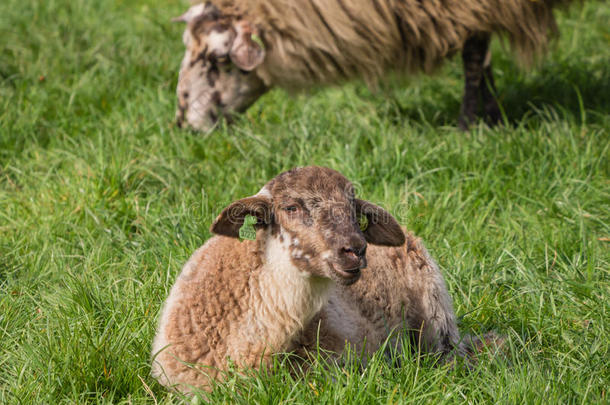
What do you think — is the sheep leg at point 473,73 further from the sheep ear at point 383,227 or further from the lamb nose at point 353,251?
the lamb nose at point 353,251

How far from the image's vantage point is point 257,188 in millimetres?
4316

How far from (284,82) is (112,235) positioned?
2.06m

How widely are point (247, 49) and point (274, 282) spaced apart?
289 cm

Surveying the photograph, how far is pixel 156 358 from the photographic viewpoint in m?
2.79

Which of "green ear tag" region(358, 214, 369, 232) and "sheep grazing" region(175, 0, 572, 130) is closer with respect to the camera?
"green ear tag" region(358, 214, 369, 232)

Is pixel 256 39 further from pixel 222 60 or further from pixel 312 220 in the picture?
pixel 312 220

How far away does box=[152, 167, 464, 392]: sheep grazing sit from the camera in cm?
259

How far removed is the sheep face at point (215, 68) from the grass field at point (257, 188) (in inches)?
7.9

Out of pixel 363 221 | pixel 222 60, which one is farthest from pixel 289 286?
pixel 222 60

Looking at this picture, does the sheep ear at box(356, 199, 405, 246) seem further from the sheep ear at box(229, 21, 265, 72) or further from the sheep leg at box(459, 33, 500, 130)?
the sheep leg at box(459, 33, 500, 130)

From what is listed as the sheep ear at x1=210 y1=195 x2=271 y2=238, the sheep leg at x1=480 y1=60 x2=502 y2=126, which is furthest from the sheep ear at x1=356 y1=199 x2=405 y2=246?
the sheep leg at x1=480 y1=60 x2=502 y2=126

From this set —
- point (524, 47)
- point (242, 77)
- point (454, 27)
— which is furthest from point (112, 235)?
point (524, 47)

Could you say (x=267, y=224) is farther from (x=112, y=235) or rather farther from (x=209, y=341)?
(x=112, y=235)

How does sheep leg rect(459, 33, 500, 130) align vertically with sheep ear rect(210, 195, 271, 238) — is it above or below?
below
